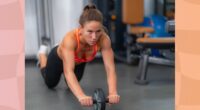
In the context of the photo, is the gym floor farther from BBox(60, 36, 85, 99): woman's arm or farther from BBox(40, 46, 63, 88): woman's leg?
BBox(60, 36, 85, 99): woman's arm

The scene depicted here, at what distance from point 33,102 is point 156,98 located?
89 centimetres

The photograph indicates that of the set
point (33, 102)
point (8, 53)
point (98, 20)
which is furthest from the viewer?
point (33, 102)

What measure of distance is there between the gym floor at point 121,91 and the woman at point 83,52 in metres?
0.20

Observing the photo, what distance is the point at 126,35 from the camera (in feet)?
11.5

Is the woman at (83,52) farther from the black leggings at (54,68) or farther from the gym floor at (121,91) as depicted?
the gym floor at (121,91)

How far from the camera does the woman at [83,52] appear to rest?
1573 mm

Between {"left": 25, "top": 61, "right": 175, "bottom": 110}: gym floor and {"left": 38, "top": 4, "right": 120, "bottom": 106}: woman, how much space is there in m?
0.20

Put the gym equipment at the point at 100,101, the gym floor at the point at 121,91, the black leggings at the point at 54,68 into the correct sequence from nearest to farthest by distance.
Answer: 1. the gym equipment at the point at 100,101
2. the gym floor at the point at 121,91
3. the black leggings at the point at 54,68

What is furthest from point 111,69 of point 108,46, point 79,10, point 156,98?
point 79,10

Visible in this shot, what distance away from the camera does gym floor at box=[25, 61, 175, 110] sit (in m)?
2.10

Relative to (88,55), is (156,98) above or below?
below

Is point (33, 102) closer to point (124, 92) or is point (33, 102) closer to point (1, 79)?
point (124, 92)

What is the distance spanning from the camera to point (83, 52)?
2018 millimetres

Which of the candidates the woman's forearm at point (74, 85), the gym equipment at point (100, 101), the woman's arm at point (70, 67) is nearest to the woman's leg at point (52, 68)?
the woman's arm at point (70, 67)
